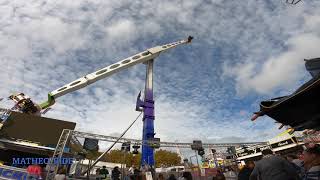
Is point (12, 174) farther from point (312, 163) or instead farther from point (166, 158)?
point (166, 158)

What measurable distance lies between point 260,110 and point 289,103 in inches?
19.0

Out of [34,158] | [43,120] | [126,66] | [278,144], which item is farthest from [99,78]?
[278,144]

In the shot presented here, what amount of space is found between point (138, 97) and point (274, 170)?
25.2 meters

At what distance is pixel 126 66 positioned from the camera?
30.8 meters

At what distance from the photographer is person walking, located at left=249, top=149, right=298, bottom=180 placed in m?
4.42

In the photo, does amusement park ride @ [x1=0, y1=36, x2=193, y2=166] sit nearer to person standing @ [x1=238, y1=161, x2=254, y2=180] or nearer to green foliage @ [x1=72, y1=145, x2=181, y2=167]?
person standing @ [x1=238, y1=161, x2=254, y2=180]

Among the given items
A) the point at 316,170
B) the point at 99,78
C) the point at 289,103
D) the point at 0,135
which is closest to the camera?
the point at 316,170

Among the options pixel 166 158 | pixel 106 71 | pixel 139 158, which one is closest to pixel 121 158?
pixel 139 158

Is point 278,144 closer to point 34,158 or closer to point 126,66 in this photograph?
point 126,66

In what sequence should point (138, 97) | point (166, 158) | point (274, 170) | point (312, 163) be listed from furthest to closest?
1. point (166, 158)
2. point (138, 97)
3. point (274, 170)
4. point (312, 163)

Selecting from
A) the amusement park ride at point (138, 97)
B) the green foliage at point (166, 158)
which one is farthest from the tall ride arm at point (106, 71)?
the green foliage at point (166, 158)

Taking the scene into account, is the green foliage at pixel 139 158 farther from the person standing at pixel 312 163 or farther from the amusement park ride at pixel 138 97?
the person standing at pixel 312 163

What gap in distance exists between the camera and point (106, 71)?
29.3 metres

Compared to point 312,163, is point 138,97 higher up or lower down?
higher up
